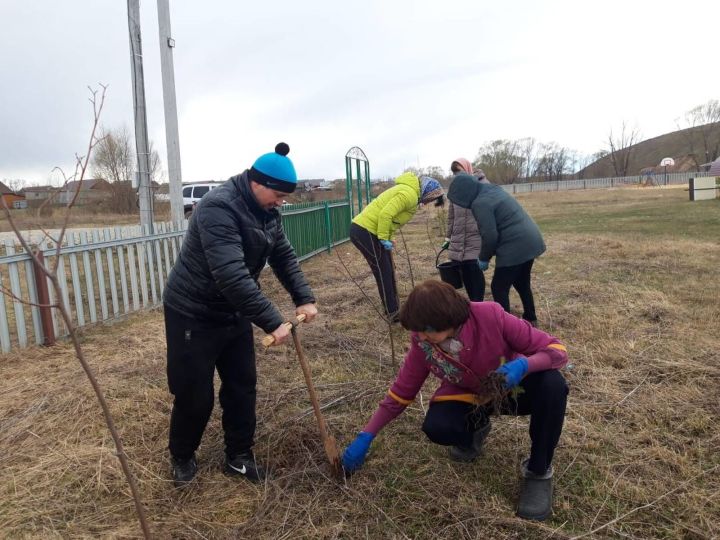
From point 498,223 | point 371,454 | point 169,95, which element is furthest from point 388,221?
point 169,95

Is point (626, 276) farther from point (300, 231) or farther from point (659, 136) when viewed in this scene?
point (659, 136)

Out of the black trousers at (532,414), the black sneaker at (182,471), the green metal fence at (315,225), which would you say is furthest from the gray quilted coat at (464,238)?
the green metal fence at (315,225)

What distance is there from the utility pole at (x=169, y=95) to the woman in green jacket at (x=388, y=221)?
312cm

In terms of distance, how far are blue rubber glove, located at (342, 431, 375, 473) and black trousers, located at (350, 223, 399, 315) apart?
2548 millimetres

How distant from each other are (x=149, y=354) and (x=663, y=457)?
352 cm

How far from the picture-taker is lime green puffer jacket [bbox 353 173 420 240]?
4777 millimetres

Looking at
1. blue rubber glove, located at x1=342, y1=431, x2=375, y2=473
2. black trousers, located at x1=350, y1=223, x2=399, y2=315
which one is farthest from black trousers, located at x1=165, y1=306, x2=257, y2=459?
black trousers, located at x1=350, y1=223, x2=399, y2=315

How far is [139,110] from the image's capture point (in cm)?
693

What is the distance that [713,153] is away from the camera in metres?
71.6

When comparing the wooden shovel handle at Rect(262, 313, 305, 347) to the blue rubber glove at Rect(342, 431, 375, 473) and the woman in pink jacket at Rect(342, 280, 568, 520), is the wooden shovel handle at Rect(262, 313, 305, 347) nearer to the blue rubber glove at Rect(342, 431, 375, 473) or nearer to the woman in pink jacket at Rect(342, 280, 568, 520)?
the woman in pink jacket at Rect(342, 280, 568, 520)

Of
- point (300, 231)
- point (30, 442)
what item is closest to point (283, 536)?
point (30, 442)

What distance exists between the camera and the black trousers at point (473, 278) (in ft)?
15.0

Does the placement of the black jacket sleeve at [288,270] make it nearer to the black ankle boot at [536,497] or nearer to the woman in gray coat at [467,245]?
the black ankle boot at [536,497]

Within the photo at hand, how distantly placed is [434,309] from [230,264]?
784 mm
